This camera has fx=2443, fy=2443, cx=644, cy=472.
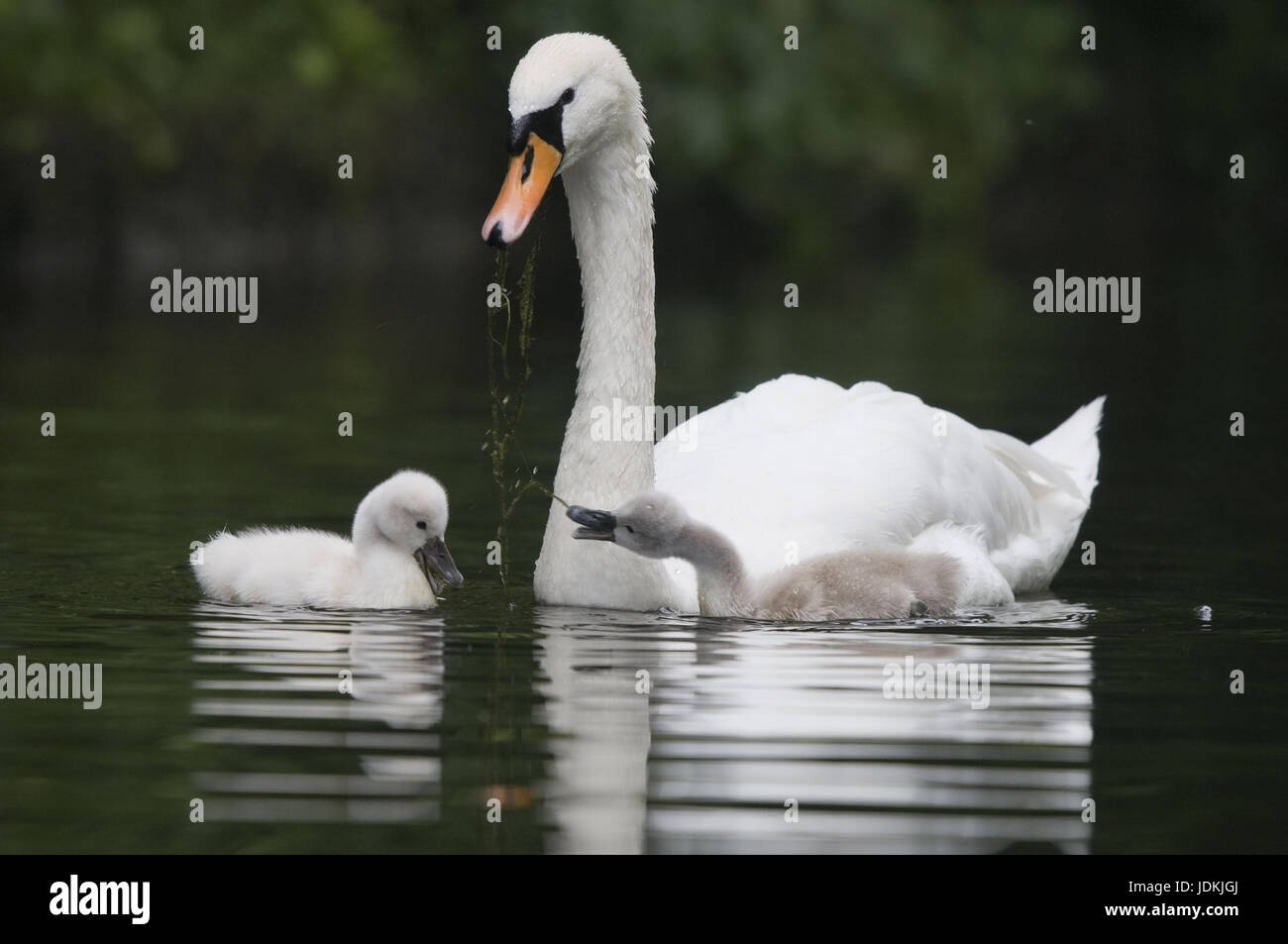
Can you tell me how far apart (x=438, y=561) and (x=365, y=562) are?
0.84 feet

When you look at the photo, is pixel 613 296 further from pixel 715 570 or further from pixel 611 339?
pixel 715 570

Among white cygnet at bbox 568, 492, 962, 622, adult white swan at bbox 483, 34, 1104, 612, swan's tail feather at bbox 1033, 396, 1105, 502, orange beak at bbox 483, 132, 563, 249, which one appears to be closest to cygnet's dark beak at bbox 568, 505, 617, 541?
white cygnet at bbox 568, 492, 962, 622

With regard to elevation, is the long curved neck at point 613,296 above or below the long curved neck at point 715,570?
above

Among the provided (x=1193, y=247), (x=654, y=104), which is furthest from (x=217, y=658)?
(x=1193, y=247)

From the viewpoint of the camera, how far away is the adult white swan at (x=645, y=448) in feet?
27.2

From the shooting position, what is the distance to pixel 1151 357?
19.6 m

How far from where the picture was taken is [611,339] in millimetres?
8719

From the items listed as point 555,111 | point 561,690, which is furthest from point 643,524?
point 555,111

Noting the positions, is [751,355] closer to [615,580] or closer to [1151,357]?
[1151,357]

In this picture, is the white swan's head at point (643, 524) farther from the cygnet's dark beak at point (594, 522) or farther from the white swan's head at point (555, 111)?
the white swan's head at point (555, 111)

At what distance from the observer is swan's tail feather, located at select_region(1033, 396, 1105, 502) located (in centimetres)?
1087

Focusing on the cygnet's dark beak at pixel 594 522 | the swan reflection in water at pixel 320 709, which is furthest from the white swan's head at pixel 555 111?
the swan reflection in water at pixel 320 709

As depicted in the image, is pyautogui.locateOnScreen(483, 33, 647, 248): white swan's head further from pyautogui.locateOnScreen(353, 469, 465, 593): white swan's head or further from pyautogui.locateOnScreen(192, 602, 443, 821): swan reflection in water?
pyautogui.locateOnScreen(192, 602, 443, 821): swan reflection in water

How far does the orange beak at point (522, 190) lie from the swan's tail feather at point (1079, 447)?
11.7ft
